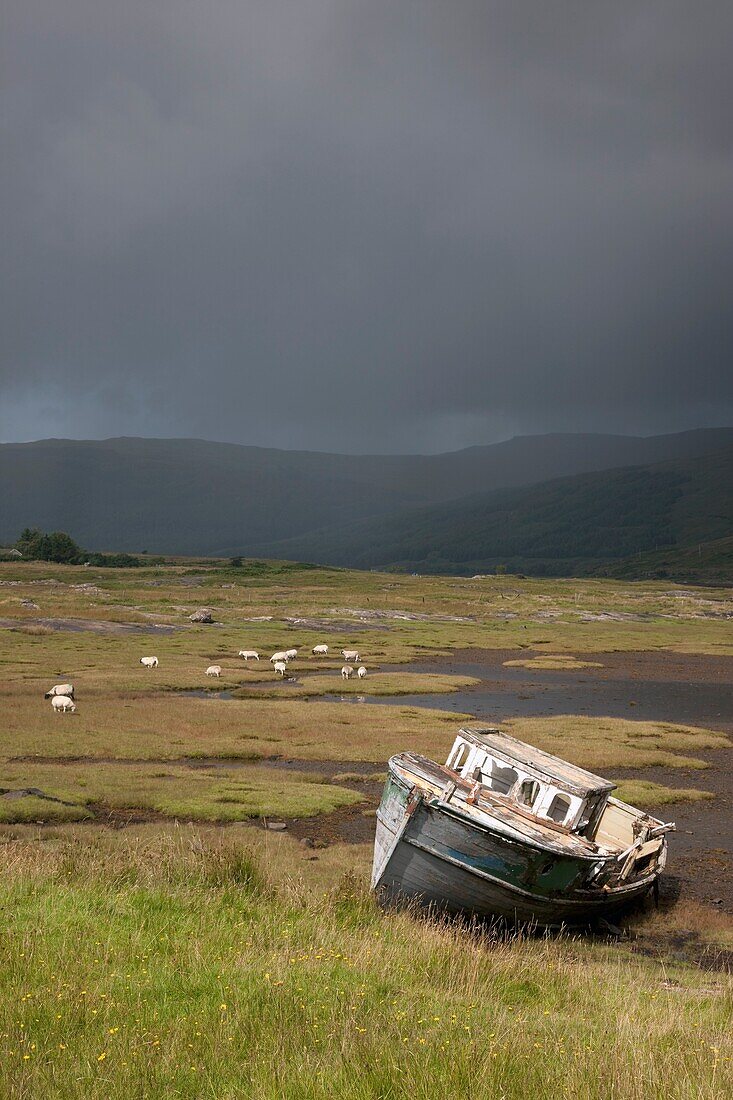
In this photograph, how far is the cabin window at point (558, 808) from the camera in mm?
23416

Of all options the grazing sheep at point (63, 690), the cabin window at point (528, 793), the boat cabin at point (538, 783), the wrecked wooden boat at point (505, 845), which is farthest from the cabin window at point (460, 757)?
the grazing sheep at point (63, 690)

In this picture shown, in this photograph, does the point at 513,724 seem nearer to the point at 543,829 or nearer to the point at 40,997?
the point at 543,829

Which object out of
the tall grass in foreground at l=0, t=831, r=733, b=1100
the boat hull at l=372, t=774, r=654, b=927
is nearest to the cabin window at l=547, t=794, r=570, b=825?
the boat hull at l=372, t=774, r=654, b=927

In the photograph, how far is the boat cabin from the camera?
75.5 ft

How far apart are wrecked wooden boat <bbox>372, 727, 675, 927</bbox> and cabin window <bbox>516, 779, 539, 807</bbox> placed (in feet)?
0.09

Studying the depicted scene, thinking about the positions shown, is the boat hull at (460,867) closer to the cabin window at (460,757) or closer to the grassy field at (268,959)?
the grassy field at (268,959)

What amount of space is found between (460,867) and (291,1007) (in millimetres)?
10254

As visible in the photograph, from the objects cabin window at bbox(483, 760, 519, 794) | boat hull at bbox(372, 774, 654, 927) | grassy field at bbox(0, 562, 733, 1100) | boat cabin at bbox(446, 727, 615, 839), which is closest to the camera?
grassy field at bbox(0, 562, 733, 1100)

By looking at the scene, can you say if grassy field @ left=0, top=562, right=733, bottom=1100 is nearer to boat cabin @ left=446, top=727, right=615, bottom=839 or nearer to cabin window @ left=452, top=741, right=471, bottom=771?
boat cabin @ left=446, top=727, right=615, bottom=839

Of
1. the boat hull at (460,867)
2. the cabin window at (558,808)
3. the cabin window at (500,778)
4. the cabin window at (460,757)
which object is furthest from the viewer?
the cabin window at (460,757)

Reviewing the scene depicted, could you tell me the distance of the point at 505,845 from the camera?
1909cm

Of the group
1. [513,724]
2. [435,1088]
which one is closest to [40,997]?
[435,1088]

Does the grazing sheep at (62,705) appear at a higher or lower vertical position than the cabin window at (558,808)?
lower

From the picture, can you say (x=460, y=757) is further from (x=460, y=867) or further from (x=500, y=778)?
(x=460, y=867)
